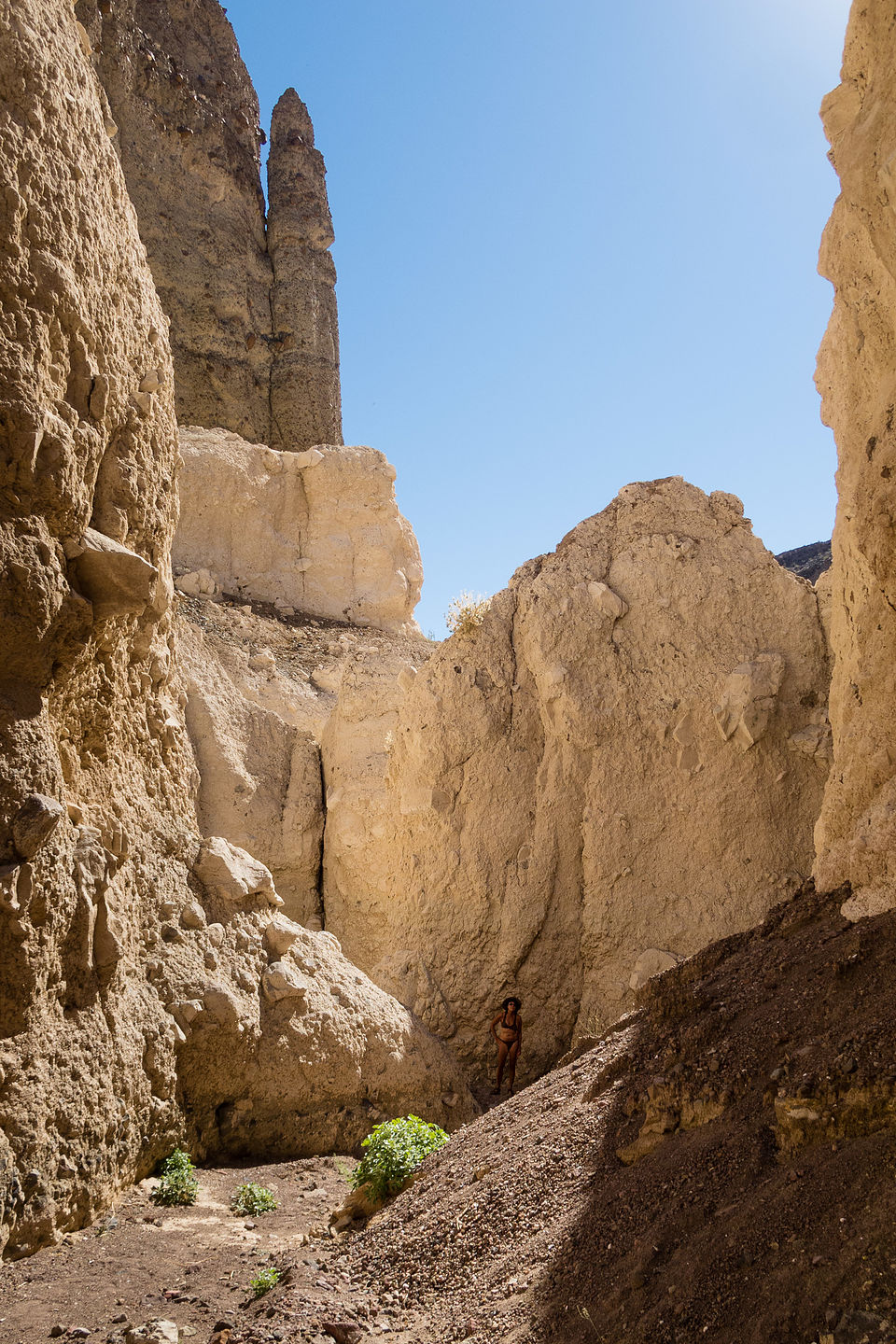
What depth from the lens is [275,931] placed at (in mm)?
6312

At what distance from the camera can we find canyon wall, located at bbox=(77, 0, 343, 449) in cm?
2291

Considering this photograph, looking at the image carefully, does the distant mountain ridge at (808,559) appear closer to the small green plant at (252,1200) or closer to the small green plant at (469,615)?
the small green plant at (469,615)

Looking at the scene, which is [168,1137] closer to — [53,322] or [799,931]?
[799,931]

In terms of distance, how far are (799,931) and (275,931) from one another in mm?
3399

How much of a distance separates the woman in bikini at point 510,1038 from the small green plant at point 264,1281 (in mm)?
4052

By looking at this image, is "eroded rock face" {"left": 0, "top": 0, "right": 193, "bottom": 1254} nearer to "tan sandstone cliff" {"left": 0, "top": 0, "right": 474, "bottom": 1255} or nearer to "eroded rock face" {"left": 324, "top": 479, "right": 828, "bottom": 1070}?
"tan sandstone cliff" {"left": 0, "top": 0, "right": 474, "bottom": 1255}

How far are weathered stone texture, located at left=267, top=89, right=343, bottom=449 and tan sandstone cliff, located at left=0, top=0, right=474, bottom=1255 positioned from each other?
19084 millimetres

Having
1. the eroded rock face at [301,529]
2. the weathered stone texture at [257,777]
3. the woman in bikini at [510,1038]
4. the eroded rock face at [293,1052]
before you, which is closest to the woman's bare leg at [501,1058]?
the woman in bikini at [510,1038]

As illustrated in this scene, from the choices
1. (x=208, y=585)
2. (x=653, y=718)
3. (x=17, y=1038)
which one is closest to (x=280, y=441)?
(x=208, y=585)

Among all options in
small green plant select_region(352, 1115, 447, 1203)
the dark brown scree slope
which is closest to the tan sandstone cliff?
small green plant select_region(352, 1115, 447, 1203)

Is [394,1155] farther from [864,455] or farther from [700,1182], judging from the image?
[864,455]

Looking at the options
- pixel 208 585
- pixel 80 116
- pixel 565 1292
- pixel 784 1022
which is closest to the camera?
pixel 565 1292

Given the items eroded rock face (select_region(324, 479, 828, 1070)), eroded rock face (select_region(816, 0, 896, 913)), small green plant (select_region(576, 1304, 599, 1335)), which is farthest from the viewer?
eroded rock face (select_region(324, 479, 828, 1070))

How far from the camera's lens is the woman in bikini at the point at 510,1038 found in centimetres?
780
